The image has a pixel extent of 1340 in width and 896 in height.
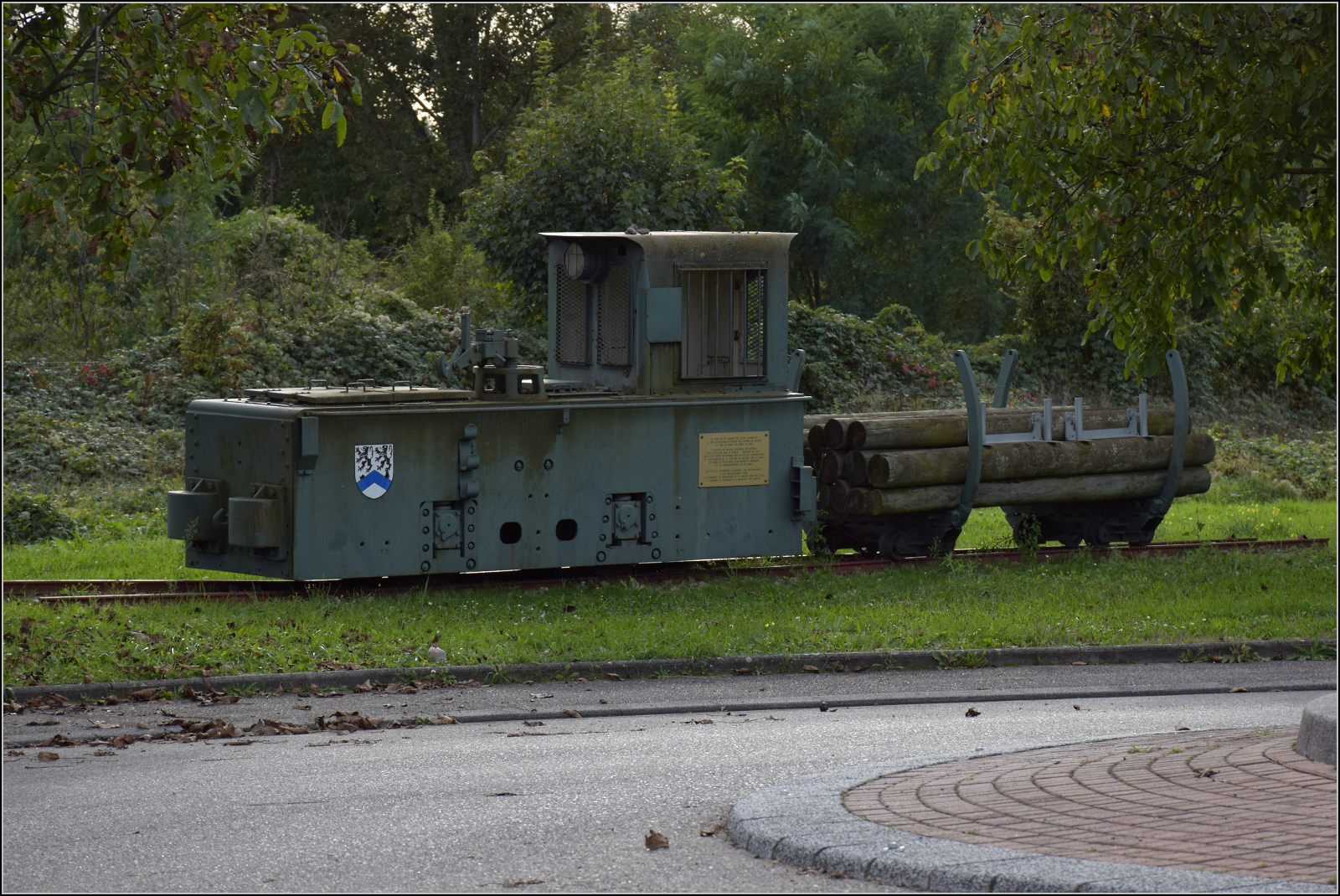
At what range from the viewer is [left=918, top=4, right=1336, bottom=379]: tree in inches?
421

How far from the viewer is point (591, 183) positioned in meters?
22.5

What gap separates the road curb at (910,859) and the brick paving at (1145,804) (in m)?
0.10

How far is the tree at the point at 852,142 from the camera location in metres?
34.0

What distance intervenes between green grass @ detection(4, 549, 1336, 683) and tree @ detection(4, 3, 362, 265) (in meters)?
2.59

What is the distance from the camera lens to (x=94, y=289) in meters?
24.2

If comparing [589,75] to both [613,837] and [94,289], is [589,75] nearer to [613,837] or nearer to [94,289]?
[94,289]

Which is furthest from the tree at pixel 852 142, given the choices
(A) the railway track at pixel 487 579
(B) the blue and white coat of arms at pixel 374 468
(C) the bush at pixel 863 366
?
(B) the blue and white coat of arms at pixel 374 468

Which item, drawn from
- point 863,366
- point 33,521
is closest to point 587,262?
point 33,521

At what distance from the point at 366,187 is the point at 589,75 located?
18.9 meters

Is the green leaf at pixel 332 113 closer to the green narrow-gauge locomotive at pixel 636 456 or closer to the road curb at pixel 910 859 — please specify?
the green narrow-gauge locomotive at pixel 636 456

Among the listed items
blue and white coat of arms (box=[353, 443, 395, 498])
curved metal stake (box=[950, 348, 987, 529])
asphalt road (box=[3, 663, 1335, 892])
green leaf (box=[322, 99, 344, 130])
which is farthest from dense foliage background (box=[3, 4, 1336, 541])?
asphalt road (box=[3, 663, 1335, 892])

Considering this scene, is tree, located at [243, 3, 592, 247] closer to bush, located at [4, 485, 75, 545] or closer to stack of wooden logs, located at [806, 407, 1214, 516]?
bush, located at [4, 485, 75, 545]

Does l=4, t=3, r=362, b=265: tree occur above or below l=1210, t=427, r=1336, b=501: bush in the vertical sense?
above

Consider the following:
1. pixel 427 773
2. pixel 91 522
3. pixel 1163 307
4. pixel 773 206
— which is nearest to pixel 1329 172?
pixel 1163 307
